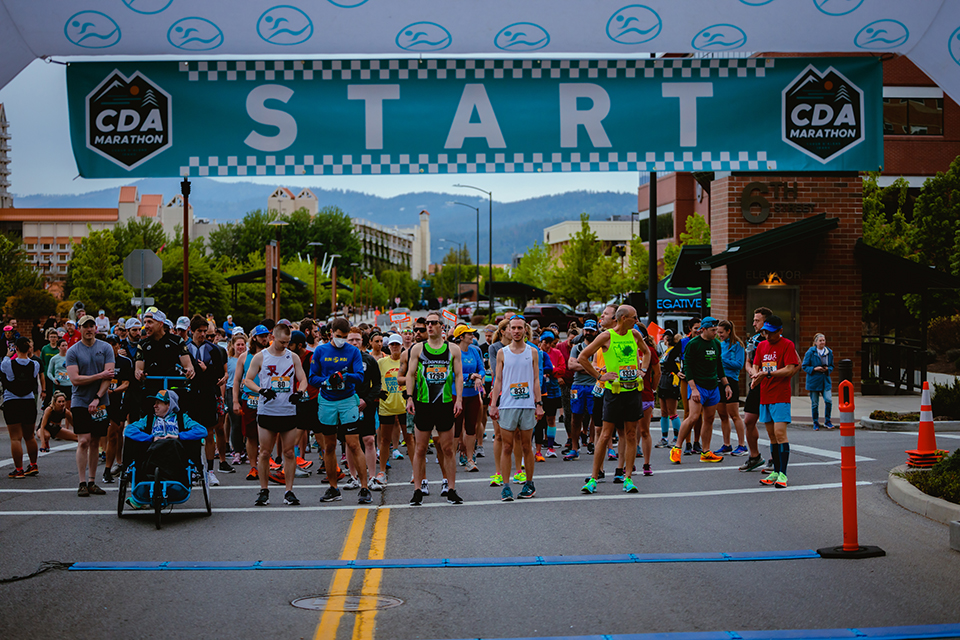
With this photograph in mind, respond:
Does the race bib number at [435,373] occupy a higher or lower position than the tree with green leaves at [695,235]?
lower

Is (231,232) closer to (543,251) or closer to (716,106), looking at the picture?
(543,251)

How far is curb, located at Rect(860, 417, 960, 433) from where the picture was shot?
17.1 meters

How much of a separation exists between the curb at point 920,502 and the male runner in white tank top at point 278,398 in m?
6.57

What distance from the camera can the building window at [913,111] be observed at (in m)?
44.3

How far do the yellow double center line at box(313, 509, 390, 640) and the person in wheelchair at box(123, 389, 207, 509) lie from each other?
1805 millimetres

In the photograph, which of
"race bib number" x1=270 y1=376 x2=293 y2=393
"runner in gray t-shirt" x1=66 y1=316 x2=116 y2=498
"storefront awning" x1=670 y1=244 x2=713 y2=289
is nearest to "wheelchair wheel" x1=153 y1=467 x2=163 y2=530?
"race bib number" x1=270 y1=376 x2=293 y2=393

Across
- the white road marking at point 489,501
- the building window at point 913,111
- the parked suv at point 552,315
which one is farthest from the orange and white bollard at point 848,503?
the parked suv at point 552,315

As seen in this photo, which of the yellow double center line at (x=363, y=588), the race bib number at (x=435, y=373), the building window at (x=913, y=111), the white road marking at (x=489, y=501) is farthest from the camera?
the building window at (x=913, y=111)

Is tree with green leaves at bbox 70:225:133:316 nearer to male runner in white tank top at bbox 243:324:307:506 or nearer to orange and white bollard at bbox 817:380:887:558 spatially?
male runner in white tank top at bbox 243:324:307:506

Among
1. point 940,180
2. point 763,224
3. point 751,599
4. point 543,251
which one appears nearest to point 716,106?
point 751,599

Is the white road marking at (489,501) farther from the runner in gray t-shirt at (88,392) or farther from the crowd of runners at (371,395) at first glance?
the runner in gray t-shirt at (88,392)

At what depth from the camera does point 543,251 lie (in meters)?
102

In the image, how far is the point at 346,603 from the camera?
6168 mm

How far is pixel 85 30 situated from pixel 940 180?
112 feet
